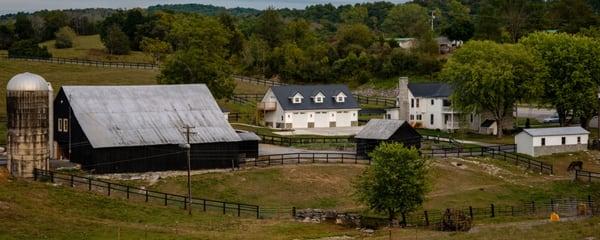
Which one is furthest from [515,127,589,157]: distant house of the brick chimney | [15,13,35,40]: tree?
[15,13,35,40]: tree

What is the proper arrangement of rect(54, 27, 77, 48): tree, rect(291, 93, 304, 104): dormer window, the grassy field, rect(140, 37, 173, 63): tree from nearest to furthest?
rect(291, 93, 304, 104): dormer window < rect(140, 37, 173, 63): tree < the grassy field < rect(54, 27, 77, 48): tree

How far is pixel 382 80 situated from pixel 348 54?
31.6 feet

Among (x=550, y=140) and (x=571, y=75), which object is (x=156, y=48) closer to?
(x=571, y=75)

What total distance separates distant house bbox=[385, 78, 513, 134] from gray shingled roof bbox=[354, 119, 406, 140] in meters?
18.1

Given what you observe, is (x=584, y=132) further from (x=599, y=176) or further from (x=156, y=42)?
(x=156, y=42)

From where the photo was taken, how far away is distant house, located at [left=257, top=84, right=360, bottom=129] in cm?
8719

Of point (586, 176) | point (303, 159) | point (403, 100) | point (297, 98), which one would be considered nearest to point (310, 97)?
point (297, 98)

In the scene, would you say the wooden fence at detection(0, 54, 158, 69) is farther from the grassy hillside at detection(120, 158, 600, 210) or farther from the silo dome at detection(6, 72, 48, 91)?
the silo dome at detection(6, 72, 48, 91)

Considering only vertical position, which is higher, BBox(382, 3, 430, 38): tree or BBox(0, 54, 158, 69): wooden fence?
BBox(382, 3, 430, 38): tree

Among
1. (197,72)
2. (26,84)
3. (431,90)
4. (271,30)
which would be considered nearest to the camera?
(26,84)

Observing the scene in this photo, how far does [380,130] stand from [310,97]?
21638mm

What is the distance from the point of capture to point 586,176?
66.8m

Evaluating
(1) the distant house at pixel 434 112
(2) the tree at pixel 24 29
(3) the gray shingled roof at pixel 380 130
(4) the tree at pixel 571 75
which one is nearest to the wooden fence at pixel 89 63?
(2) the tree at pixel 24 29

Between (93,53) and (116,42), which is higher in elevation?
(116,42)
